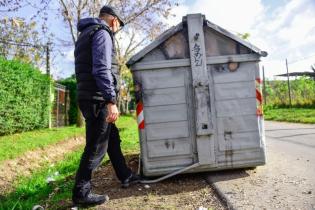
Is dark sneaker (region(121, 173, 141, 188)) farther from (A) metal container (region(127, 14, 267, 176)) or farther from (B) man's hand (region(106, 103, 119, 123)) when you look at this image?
(B) man's hand (region(106, 103, 119, 123))

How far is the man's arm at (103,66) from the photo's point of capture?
464cm

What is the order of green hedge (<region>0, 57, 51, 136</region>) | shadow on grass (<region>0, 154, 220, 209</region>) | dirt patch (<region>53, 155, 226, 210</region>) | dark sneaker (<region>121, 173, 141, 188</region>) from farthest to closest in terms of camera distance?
green hedge (<region>0, 57, 51, 136</region>)
dark sneaker (<region>121, 173, 141, 188</region>)
shadow on grass (<region>0, 154, 220, 209</region>)
dirt patch (<region>53, 155, 226, 210</region>)

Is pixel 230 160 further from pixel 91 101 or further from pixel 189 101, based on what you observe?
pixel 91 101

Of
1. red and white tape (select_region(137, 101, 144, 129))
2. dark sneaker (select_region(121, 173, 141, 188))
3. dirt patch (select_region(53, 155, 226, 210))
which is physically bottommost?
dirt patch (select_region(53, 155, 226, 210))

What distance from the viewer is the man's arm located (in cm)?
464

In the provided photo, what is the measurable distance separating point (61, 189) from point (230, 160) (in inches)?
96.4

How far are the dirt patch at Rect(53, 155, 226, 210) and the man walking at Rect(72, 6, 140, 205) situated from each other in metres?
0.32

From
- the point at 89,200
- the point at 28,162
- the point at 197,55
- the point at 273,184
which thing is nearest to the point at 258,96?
the point at 197,55

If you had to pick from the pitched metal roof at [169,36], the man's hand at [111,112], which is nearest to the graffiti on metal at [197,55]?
the pitched metal roof at [169,36]

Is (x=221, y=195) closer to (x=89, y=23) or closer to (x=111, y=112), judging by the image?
(x=111, y=112)

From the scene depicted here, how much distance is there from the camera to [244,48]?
5953 mm

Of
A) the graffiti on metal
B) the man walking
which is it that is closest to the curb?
the man walking

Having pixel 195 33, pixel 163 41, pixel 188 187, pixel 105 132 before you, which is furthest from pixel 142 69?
pixel 188 187

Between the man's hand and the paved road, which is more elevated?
the man's hand
